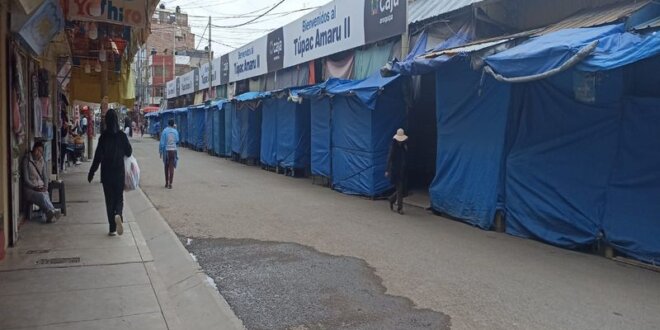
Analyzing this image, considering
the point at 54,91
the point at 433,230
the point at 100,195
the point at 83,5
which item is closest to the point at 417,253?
the point at 433,230

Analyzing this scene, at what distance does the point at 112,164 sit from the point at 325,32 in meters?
10.7

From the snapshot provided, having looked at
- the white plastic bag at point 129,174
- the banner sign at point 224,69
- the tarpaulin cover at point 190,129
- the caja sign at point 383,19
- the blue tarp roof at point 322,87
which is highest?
the banner sign at point 224,69

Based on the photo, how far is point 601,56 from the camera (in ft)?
21.2

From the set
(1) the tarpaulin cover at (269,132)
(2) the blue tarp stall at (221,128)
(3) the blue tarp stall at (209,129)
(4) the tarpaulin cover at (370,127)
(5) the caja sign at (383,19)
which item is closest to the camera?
(4) the tarpaulin cover at (370,127)

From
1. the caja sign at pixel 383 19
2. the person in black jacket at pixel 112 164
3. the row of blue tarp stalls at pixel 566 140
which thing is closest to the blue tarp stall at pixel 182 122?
the caja sign at pixel 383 19

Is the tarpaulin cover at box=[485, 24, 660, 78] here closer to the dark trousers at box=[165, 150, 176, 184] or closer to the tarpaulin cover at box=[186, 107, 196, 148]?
the dark trousers at box=[165, 150, 176, 184]

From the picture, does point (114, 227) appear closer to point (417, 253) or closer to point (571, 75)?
point (417, 253)

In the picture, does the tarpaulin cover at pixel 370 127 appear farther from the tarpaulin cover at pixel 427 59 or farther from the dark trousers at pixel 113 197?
the dark trousers at pixel 113 197

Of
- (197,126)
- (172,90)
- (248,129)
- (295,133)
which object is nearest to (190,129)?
(197,126)

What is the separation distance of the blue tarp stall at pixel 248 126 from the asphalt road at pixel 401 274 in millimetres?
11015

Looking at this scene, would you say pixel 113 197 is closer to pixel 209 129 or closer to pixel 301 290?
pixel 301 290

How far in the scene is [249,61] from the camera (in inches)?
1051

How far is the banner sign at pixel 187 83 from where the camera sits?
42.4 meters

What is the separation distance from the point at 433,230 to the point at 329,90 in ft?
19.7
